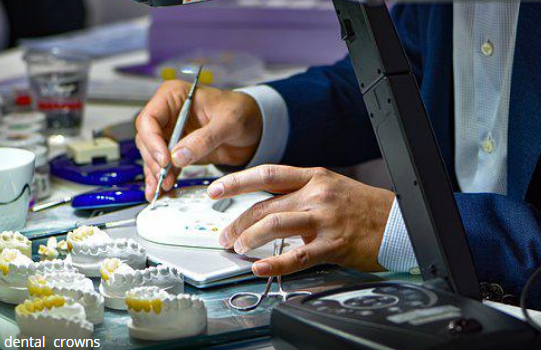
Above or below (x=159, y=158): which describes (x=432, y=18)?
above

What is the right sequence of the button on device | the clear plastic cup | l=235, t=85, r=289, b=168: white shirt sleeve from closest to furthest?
1. the button on device
2. l=235, t=85, r=289, b=168: white shirt sleeve
3. the clear plastic cup

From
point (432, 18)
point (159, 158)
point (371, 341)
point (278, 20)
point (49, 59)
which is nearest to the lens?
point (371, 341)

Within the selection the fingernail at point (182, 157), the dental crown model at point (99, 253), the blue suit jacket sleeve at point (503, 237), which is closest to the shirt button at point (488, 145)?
the blue suit jacket sleeve at point (503, 237)

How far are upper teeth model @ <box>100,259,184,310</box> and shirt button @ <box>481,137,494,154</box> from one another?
56 cm

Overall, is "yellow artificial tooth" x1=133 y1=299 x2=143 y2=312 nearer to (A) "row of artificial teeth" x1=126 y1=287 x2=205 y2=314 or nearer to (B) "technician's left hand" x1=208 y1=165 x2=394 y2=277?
(A) "row of artificial teeth" x1=126 y1=287 x2=205 y2=314

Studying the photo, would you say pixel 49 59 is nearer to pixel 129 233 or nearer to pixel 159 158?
pixel 159 158

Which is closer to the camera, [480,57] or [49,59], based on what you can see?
[480,57]

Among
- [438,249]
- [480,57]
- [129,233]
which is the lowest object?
[129,233]

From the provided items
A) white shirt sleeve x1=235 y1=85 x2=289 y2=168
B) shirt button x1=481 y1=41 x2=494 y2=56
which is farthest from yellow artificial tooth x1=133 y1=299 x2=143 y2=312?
shirt button x1=481 y1=41 x2=494 y2=56

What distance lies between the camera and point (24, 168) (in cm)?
106

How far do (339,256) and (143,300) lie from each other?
10.3 inches

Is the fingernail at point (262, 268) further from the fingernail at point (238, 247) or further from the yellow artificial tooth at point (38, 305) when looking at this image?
the yellow artificial tooth at point (38, 305)

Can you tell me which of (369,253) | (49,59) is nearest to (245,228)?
(369,253)

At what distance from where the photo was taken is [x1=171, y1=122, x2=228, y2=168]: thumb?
1164mm
